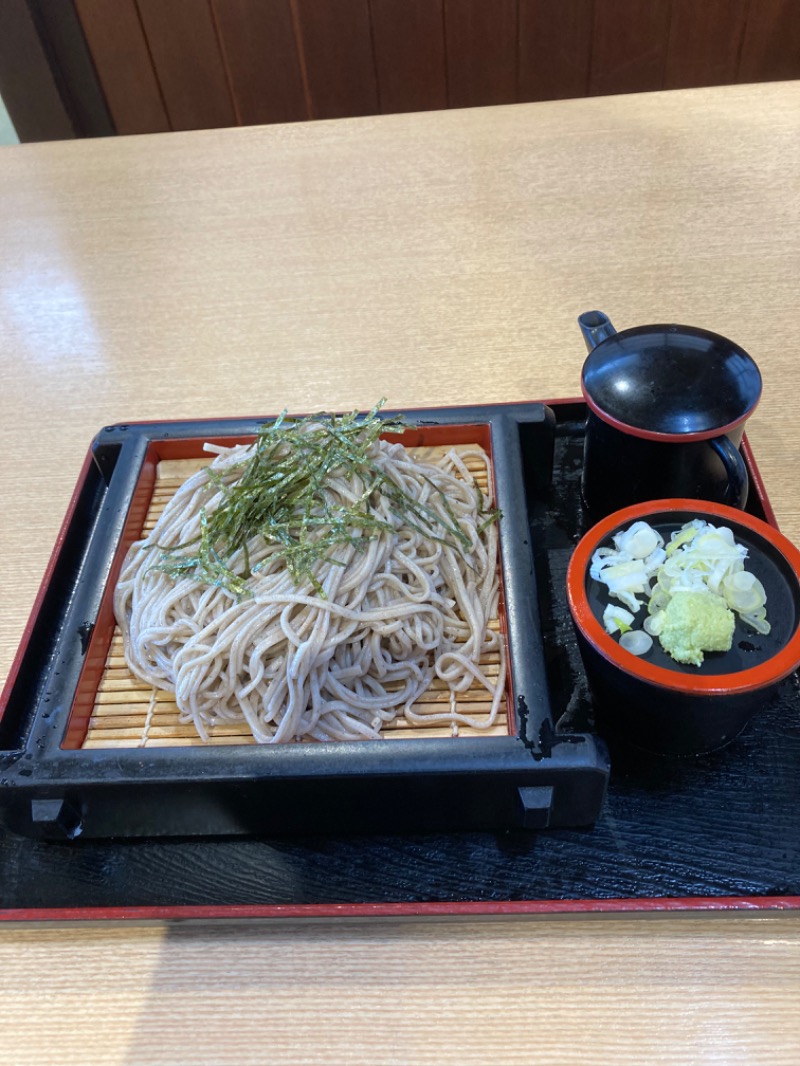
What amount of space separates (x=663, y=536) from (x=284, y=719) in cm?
53

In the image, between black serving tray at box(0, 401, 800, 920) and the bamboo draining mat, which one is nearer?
black serving tray at box(0, 401, 800, 920)

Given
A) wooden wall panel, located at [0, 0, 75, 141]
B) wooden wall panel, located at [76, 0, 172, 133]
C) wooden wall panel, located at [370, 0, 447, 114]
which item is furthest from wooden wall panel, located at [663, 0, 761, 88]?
wooden wall panel, located at [0, 0, 75, 141]

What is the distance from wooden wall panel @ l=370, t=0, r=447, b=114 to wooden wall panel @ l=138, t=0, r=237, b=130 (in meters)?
0.60

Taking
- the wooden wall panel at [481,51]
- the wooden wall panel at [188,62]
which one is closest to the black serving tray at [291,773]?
the wooden wall panel at [481,51]

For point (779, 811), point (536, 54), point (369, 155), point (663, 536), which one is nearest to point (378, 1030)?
point (779, 811)

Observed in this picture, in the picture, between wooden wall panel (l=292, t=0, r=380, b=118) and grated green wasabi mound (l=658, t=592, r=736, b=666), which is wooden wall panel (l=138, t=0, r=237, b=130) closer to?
wooden wall panel (l=292, t=0, r=380, b=118)

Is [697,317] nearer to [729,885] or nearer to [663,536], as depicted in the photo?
[663,536]

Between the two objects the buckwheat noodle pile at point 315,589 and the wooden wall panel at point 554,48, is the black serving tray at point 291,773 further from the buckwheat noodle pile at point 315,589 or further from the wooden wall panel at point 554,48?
the wooden wall panel at point 554,48

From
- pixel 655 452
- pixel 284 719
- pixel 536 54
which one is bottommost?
pixel 536 54

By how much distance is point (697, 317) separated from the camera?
1.75m

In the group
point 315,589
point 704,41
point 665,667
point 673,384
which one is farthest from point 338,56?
point 665,667

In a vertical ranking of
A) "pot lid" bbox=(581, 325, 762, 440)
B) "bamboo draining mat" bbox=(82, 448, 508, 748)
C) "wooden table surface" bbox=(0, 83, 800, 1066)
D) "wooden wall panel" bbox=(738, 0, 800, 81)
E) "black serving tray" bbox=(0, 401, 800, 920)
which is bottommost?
"wooden wall panel" bbox=(738, 0, 800, 81)

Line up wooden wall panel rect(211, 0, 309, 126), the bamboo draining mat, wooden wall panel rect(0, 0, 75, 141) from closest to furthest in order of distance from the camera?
the bamboo draining mat < wooden wall panel rect(0, 0, 75, 141) < wooden wall panel rect(211, 0, 309, 126)

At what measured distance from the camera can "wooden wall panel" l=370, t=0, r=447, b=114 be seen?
3.00 m
